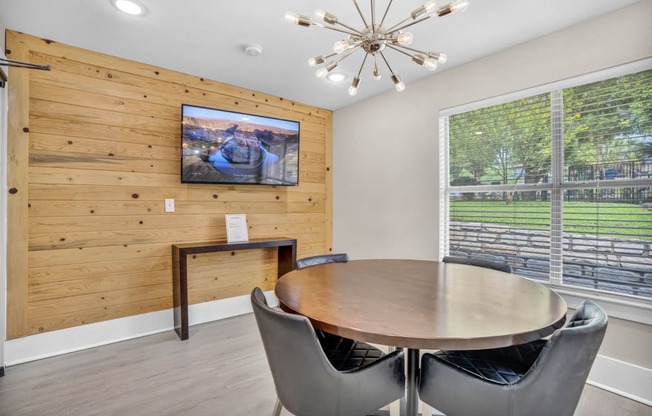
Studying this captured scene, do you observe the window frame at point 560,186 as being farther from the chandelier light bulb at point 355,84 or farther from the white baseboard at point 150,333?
the chandelier light bulb at point 355,84

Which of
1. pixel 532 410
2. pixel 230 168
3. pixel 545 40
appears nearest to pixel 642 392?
pixel 532 410

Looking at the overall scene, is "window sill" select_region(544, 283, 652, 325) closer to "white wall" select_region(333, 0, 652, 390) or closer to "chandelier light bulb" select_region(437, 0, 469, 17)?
"white wall" select_region(333, 0, 652, 390)

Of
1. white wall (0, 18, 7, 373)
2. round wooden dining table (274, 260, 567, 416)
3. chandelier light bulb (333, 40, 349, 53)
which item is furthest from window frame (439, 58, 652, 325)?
white wall (0, 18, 7, 373)

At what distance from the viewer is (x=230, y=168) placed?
3.28m

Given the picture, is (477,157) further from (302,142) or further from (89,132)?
(89,132)

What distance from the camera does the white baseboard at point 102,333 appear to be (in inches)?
93.7

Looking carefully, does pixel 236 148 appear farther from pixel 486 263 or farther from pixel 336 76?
pixel 486 263

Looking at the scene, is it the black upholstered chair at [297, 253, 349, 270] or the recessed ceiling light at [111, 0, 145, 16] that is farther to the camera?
the black upholstered chair at [297, 253, 349, 270]

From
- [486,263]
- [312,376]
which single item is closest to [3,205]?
[312,376]

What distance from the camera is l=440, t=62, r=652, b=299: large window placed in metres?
2.04

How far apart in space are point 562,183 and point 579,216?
26 centimetres

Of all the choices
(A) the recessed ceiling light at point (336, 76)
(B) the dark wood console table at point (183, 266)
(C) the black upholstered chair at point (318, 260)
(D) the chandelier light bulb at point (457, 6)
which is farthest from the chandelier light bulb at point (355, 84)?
(B) the dark wood console table at point (183, 266)

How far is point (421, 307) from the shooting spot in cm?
131

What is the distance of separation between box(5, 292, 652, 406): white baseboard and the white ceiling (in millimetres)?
2190
